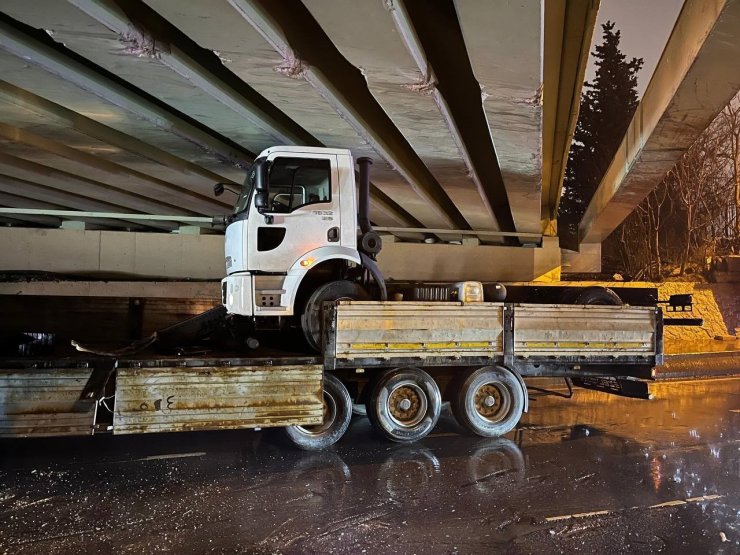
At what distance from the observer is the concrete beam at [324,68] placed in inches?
214

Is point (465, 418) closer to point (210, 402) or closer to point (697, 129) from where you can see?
point (210, 402)

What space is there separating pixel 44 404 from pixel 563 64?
7.52m

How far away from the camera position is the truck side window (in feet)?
23.0

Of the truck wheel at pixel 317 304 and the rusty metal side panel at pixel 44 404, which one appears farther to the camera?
the truck wheel at pixel 317 304

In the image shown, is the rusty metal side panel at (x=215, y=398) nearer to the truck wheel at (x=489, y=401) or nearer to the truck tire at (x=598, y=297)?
the truck wheel at (x=489, y=401)

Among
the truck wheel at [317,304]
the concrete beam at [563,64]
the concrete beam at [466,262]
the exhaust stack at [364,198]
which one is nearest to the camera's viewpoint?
the concrete beam at [563,64]

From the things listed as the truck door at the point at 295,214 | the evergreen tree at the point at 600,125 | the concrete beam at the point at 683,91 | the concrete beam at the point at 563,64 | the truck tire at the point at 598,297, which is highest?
the evergreen tree at the point at 600,125

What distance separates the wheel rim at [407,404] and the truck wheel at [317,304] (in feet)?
3.95

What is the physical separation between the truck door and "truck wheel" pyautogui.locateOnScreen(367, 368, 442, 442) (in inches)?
76.6

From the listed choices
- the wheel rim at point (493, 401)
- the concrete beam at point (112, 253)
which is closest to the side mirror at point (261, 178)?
the wheel rim at point (493, 401)

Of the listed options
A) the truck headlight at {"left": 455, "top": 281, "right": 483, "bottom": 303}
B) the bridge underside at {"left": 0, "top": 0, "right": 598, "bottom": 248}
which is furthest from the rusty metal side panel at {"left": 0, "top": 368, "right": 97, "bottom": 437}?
the truck headlight at {"left": 455, "top": 281, "right": 483, "bottom": 303}

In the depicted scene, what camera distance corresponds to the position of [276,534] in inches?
174

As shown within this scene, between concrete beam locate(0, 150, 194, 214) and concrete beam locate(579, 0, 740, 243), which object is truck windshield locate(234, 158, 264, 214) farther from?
concrete beam locate(579, 0, 740, 243)

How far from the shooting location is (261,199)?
6762 mm
